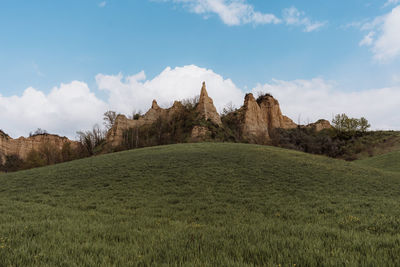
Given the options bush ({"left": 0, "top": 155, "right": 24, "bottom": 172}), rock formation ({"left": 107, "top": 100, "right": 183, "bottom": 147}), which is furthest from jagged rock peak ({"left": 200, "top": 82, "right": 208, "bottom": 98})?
bush ({"left": 0, "top": 155, "right": 24, "bottom": 172})

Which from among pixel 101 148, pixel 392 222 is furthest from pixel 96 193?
pixel 101 148

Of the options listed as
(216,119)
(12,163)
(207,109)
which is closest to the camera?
(207,109)

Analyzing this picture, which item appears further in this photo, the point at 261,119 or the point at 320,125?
the point at 320,125

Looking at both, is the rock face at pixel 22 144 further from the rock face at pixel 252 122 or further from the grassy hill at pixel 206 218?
the grassy hill at pixel 206 218

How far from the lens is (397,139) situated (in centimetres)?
6844

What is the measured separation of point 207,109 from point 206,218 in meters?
69.1

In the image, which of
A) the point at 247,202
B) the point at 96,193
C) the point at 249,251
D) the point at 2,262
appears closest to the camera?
the point at 2,262

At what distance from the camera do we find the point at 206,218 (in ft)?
25.1

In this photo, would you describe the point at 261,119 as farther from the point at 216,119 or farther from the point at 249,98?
the point at 216,119

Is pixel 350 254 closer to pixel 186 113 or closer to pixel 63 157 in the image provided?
pixel 186 113

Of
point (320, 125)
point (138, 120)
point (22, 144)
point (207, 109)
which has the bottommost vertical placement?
point (22, 144)

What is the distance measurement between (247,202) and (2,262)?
28.4 ft

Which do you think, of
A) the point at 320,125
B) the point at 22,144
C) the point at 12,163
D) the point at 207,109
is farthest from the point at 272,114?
the point at 12,163

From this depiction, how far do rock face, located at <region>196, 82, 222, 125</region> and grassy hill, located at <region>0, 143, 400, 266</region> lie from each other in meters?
55.8
